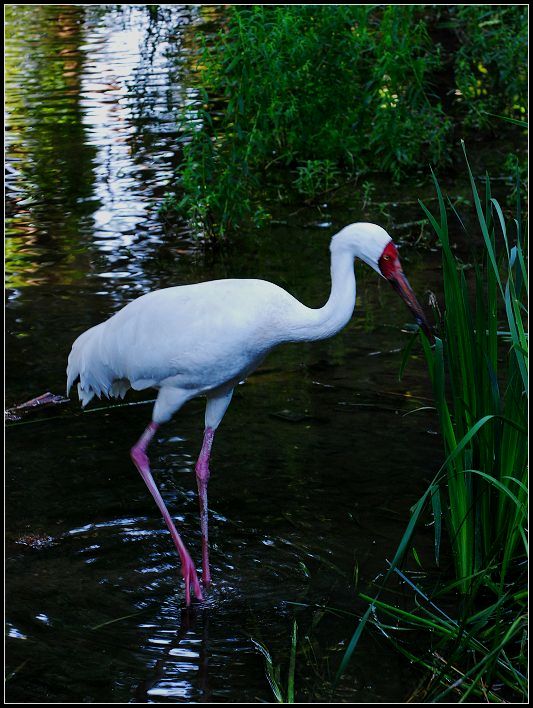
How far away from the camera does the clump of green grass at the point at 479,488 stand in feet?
11.2

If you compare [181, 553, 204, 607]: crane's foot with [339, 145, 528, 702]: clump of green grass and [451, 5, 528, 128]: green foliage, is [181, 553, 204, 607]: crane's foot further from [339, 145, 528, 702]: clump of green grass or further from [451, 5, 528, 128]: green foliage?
[451, 5, 528, 128]: green foliage

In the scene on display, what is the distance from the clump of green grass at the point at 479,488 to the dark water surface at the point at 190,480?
0.23 m

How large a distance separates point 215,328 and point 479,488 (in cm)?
119

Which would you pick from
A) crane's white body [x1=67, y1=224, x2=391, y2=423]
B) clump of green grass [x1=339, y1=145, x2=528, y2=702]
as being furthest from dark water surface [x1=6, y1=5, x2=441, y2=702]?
crane's white body [x1=67, y1=224, x2=391, y2=423]

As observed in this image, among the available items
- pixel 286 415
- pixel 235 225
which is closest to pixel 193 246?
pixel 235 225

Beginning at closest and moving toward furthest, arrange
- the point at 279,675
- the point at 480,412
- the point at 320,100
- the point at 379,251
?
the point at 279,675 < the point at 480,412 < the point at 379,251 < the point at 320,100

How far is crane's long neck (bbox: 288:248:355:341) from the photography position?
4160 mm

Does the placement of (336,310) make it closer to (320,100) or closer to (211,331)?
(211,331)

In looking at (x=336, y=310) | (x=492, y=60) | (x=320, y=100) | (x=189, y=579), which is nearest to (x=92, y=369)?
(x=189, y=579)

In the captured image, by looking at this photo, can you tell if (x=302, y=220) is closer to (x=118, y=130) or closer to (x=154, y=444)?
(x=118, y=130)

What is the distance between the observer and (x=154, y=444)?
538 cm

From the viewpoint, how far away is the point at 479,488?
383 cm

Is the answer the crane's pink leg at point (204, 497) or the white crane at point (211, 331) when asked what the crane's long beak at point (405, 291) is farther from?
the crane's pink leg at point (204, 497)

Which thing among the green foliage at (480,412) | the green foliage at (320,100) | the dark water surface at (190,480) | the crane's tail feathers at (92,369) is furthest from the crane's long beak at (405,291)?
the green foliage at (320,100)
